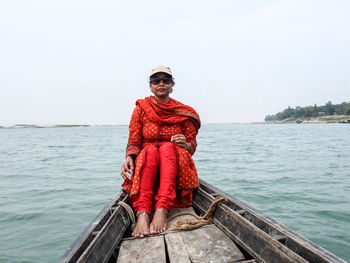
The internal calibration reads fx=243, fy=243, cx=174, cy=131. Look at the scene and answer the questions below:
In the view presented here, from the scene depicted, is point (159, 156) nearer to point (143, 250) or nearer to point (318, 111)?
point (143, 250)

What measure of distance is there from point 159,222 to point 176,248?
35cm

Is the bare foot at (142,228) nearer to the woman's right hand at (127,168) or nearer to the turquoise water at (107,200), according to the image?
the woman's right hand at (127,168)

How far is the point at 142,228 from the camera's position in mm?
2053

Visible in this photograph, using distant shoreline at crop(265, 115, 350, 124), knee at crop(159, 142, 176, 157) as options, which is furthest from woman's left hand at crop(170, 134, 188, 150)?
distant shoreline at crop(265, 115, 350, 124)

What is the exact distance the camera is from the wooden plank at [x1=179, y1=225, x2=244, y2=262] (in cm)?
169

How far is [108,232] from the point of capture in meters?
1.94

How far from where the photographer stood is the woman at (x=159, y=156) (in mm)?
2268

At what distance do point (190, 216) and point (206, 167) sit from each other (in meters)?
8.81

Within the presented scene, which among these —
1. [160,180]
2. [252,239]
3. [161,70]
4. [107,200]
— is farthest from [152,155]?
[107,200]

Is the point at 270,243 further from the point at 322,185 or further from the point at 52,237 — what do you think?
the point at 322,185

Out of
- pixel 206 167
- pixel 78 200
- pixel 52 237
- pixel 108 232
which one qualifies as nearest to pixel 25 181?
pixel 78 200

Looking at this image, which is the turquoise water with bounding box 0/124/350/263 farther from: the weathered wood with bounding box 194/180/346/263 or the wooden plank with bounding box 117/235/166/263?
the wooden plank with bounding box 117/235/166/263

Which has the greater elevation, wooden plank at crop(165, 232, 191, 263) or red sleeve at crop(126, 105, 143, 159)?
red sleeve at crop(126, 105, 143, 159)

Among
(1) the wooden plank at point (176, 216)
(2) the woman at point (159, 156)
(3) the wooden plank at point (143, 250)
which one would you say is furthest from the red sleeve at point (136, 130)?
(3) the wooden plank at point (143, 250)
